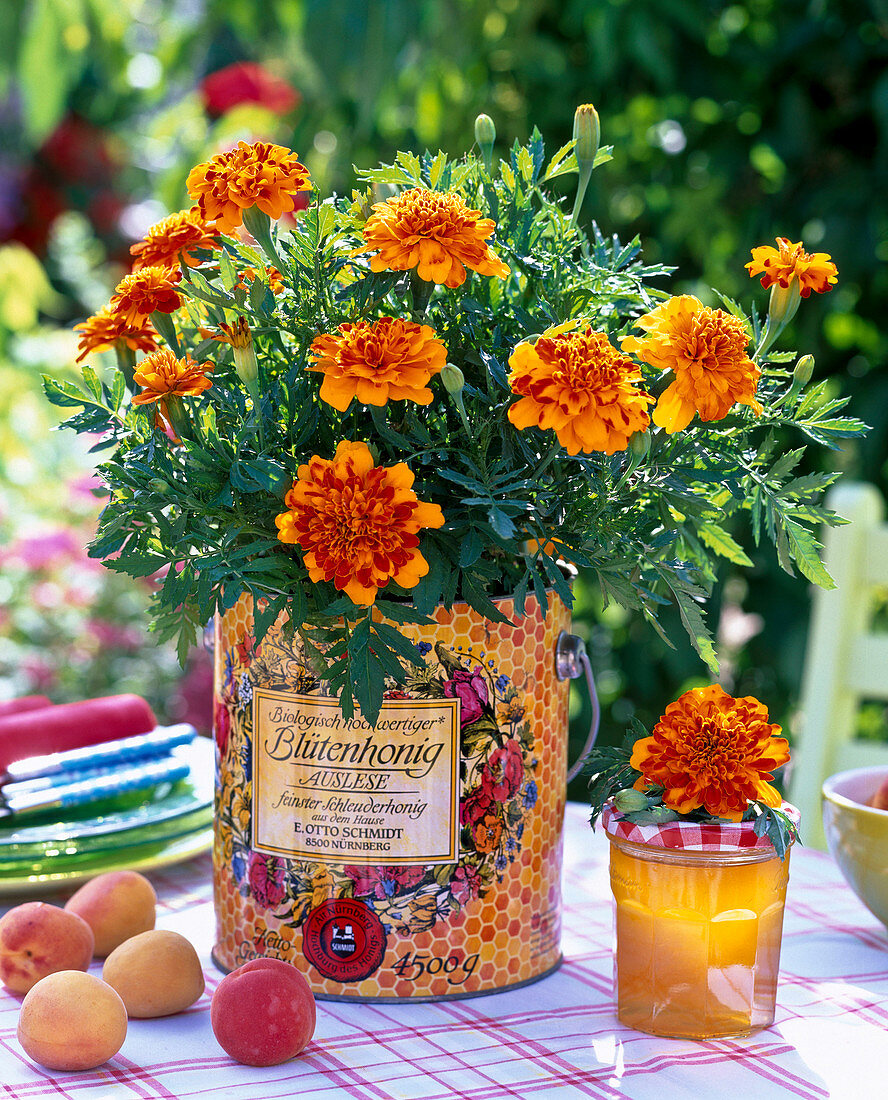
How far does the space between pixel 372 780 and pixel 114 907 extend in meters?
0.19

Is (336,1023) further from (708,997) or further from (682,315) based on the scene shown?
(682,315)

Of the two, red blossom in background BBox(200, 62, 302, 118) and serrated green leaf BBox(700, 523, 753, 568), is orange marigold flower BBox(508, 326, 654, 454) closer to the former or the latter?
serrated green leaf BBox(700, 523, 753, 568)

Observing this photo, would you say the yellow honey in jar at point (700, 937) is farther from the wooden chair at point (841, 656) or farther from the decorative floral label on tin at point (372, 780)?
the wooden chair at point (841, 656)

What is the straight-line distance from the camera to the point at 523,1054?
22.8 inches

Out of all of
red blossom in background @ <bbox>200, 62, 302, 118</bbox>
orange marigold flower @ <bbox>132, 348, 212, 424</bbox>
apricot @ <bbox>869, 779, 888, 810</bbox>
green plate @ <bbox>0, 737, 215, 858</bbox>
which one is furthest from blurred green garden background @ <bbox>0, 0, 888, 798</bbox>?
orange marigold flower @ <bbox>132, 348, 212, 424</bbox>

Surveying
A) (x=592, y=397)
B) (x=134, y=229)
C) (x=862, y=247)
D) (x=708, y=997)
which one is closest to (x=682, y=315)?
(x=592, y=397)

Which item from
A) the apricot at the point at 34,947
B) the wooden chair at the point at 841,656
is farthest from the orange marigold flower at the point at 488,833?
the wooden chair at the point at 841,656

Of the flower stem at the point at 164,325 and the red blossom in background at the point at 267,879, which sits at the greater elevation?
the flower stem at the point at 164,325

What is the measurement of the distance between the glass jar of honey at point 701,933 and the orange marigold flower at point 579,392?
199 mm

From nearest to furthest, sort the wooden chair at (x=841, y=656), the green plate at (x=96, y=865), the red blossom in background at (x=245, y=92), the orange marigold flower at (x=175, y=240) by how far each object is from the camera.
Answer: the orange marigold flower at (x=175, y=240), the green plate at (x=96, y=865), the wooden chair at (x=841, y=656), the red blossom in background at (x=245, y=92)

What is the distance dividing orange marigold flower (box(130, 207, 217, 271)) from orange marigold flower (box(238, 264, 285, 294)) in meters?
0.02

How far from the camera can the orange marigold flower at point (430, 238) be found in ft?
1.77

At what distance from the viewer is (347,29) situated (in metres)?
1.40

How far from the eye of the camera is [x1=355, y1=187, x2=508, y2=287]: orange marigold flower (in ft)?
1.77
